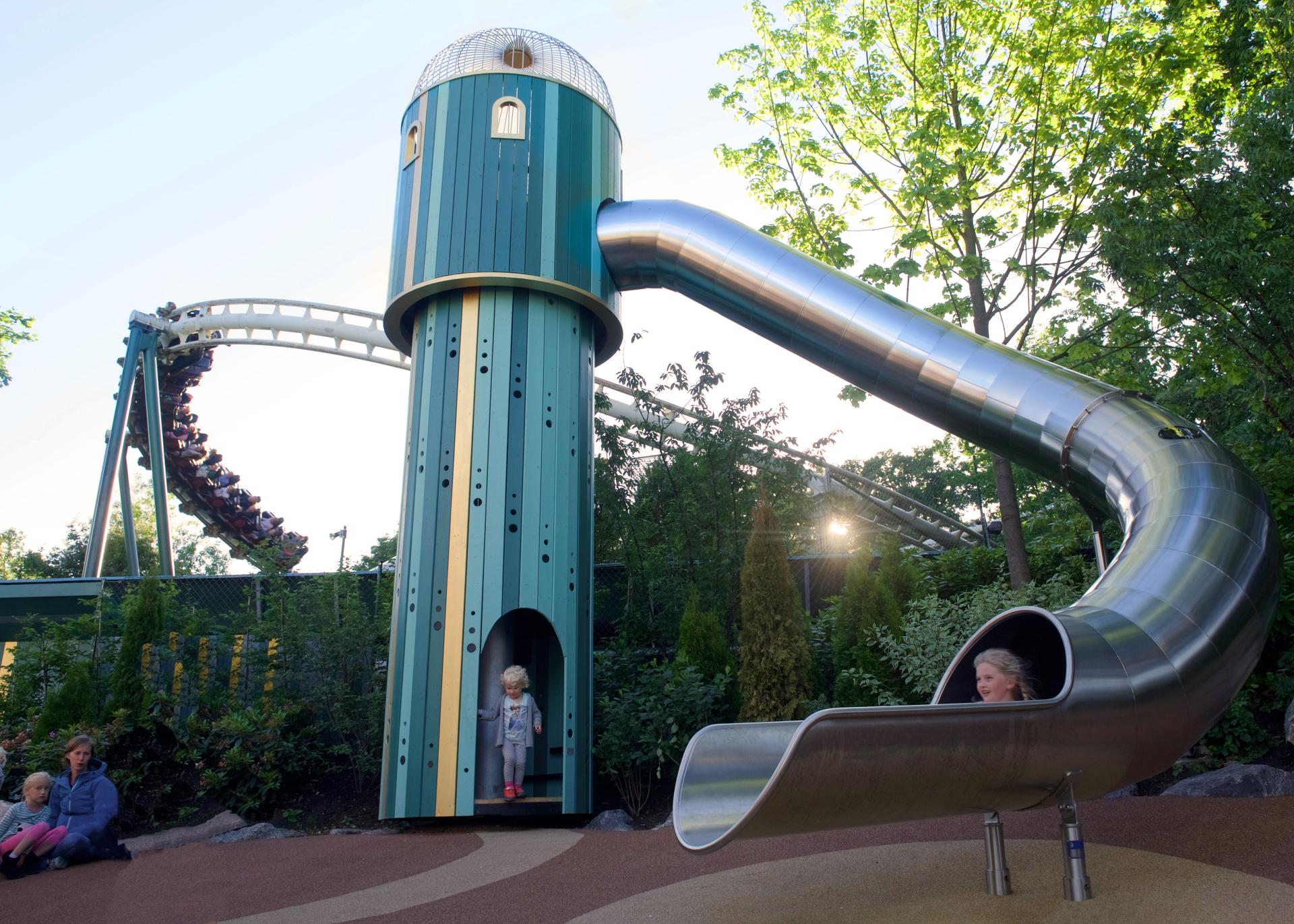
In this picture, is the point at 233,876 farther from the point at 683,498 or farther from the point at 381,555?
the point at 381,555

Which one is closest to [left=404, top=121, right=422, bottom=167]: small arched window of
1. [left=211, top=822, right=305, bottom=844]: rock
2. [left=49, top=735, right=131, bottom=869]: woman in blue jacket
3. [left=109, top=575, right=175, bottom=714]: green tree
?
[left=109, top=575, right=175, bottom=714]: green tree

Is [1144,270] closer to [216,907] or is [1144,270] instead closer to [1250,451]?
[1250,451]

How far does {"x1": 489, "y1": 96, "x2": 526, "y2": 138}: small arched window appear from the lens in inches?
378

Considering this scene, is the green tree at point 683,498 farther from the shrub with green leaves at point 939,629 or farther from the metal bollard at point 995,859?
the metal bollard at point 995,859

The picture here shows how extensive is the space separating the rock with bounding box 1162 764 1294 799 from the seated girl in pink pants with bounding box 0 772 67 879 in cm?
787

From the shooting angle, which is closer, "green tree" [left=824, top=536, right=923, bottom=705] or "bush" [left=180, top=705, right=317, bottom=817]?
"bush" [left=180, top=705, right=317, bottom=817]

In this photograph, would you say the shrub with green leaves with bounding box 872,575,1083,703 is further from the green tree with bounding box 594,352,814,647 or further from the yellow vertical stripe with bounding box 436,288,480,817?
the yellow vertical stripe with bounding box 436,288,480,817

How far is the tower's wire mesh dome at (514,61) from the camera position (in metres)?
9.98

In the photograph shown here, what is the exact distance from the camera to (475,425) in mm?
8805

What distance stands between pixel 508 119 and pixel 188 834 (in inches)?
297

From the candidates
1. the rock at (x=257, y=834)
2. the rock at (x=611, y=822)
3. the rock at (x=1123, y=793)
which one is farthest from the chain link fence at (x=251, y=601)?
the rock at (x=1123, y=793)

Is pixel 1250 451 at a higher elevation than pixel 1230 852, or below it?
higher

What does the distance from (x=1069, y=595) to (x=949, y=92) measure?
6.63 m

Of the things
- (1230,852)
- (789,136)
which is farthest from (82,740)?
(789,136)
